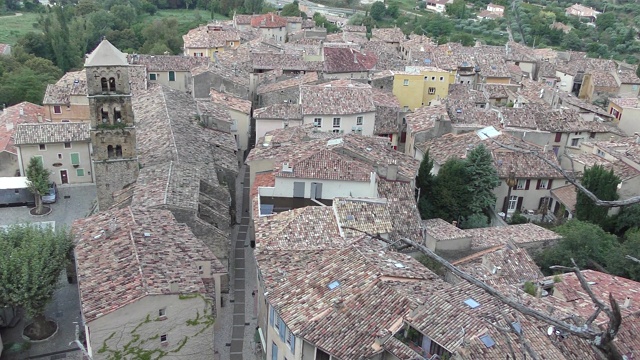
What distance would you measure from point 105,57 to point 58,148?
12663 mm

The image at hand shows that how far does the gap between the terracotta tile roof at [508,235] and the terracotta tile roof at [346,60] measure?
29.8 meters

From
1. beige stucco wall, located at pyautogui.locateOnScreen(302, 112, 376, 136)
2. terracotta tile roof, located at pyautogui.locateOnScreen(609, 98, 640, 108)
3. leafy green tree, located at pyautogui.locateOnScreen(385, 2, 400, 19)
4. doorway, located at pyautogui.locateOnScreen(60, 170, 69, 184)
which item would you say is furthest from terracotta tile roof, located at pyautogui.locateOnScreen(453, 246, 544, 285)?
leafy green tree, located at pyautogui.locateOnScreen(385, 2, 400, 19)

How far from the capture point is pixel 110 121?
112 feet

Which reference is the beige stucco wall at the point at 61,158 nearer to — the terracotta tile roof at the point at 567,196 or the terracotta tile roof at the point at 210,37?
the terracotta tile roof at the point at 567,196

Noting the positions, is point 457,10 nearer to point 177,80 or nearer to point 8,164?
point 177,80

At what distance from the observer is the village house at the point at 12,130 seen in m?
42.2

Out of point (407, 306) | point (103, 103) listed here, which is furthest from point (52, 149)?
Answer: point (407, 306)

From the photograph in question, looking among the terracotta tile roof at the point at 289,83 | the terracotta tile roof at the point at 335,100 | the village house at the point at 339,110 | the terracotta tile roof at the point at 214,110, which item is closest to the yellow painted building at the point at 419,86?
the terracotta tile roof at the point at 335,100

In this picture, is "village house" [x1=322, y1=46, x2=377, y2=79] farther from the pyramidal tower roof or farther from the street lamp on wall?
Answer: the pyramidal tower roof

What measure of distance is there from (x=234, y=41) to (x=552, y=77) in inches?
1587

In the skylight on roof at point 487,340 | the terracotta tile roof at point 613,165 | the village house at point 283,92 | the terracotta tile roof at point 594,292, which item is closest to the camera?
the skylight on roof at point 487,340

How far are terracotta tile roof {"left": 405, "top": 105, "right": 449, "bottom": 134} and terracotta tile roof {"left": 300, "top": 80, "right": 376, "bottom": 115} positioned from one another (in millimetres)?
3584

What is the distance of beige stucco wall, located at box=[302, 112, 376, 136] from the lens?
151ft

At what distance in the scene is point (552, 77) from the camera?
72.8m
